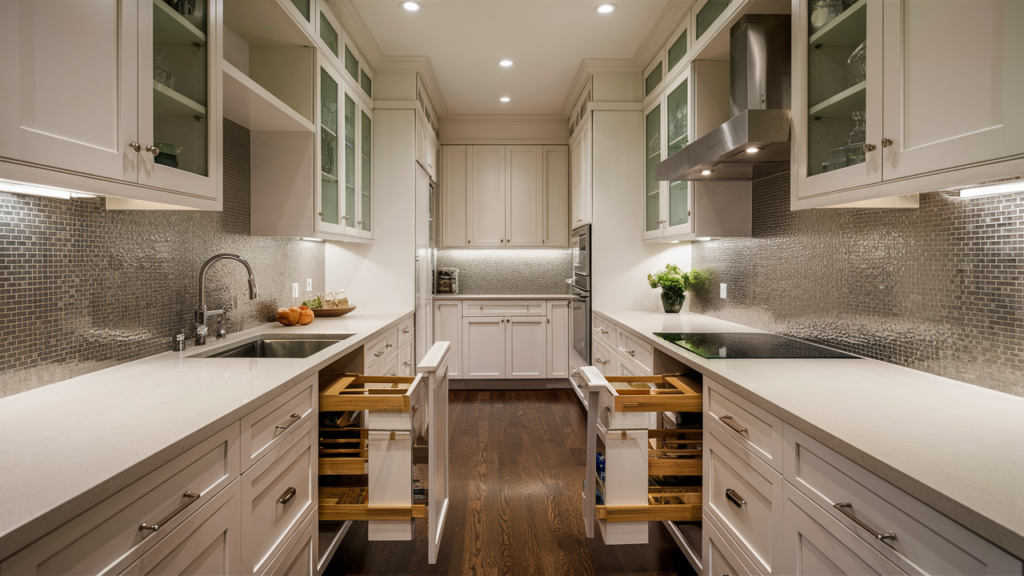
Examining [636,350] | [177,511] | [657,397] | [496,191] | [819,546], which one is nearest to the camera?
[177,511]

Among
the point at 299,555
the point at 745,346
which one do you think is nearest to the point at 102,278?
the point at 299,555

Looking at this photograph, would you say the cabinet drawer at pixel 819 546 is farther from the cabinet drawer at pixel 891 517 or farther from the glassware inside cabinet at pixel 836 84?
the glassware inside cabinet at pixel 836 84

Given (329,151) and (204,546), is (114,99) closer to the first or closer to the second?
(204,546)

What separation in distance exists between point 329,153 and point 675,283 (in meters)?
2.43

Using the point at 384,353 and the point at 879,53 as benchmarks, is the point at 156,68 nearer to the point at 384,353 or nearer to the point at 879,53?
the point at 384,353

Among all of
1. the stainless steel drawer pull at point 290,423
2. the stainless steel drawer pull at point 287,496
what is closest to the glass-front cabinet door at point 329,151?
the stainless steel drawer pull at point 290,423

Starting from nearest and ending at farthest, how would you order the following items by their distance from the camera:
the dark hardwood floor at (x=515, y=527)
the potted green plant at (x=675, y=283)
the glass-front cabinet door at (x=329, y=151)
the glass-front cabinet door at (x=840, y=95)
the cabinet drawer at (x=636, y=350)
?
the glass-front cabinet door at (x=840, y=95), the dark hardwood floor at (x=515, y=527), the cabinet drawer at (x=636, y=350), the glass-front cabinet door at (x=329, y=151), the potted green plant at (x=675, y=283)

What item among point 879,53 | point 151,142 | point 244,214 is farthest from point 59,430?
point 879,53

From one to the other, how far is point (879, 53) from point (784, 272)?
1221 millimetres

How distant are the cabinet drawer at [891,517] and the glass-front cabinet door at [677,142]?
1.85 meters

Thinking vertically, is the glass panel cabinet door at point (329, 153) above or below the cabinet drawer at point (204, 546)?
above

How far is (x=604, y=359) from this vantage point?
134 inches

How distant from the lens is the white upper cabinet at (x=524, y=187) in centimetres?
491

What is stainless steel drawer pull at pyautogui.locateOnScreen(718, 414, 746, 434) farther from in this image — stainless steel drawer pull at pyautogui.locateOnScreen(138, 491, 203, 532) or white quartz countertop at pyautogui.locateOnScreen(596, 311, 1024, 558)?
stainless steel drawer pull at pyautogui.locateOnScreen(138, 491, 203, 532)
